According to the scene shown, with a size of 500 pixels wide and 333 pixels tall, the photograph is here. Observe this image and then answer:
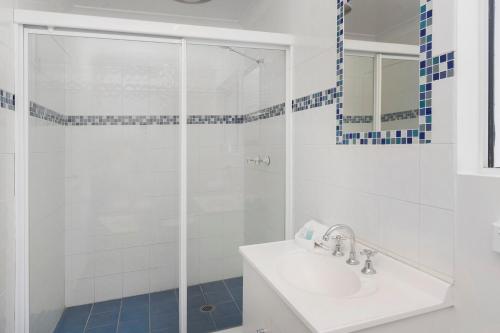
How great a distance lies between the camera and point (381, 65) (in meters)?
1.28

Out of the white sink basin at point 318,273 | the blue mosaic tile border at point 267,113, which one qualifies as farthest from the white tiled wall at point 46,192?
the white sink basin at point 318,273

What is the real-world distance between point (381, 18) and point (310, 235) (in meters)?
0.99

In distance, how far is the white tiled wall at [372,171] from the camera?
3.26ft

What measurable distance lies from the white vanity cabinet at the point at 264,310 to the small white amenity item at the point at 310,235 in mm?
294

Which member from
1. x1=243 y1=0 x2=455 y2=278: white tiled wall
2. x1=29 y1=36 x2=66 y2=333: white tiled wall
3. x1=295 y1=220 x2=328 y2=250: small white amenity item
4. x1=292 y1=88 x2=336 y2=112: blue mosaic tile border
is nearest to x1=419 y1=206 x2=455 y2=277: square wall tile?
x1=243 y1=0 x2=455 y2=278: white tiled wall

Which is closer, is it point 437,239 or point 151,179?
point 437,239

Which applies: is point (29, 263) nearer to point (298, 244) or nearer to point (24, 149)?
point (24, 149)

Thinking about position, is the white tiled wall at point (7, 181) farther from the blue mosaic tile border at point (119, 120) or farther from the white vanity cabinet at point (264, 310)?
the white vanity cabinet at point (264, 310)

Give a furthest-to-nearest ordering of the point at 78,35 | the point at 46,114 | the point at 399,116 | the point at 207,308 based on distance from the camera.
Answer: the point at 207,308 → the point at 46,114 → the point at 78,35 → the point at 399,116

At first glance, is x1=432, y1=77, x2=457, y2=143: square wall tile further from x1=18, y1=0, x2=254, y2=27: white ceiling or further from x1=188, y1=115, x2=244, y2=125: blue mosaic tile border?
x1=18, y1=0, x2=254, y2=27: white ceiling

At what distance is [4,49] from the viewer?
1526 millimetres

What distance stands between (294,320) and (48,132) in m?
1.81

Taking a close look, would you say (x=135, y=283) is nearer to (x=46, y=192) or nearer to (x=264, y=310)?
(x=46, y=192)

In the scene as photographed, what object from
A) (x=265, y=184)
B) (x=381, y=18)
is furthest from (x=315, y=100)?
(x=265, y=184)
